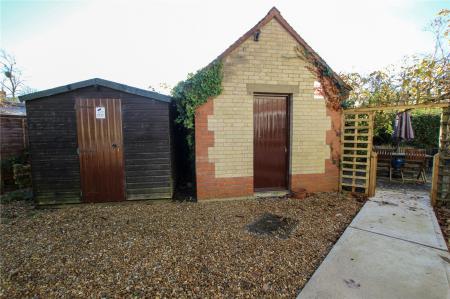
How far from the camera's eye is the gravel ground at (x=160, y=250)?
2531 mm

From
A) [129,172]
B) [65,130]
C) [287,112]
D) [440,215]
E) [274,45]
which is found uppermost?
[274,45]

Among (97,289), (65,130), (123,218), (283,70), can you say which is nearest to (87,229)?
(123,218)

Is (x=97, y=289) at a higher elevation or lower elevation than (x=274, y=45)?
lower

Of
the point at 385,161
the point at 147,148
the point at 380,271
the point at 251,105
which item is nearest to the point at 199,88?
the point at 251,105

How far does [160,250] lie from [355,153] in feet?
18.7

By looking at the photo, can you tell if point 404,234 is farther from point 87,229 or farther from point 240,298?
point 87,229

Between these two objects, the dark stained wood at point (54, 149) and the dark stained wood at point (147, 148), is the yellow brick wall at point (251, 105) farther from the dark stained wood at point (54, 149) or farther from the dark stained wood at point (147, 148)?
the dark stained wood at point (54, 149)

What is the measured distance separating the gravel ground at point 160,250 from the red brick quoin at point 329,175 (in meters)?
0.90

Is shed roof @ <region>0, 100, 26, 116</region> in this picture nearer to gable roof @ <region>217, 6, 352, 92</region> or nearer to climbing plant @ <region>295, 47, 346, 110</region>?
gable roof @ <region>217, 6, 352, 92</region>

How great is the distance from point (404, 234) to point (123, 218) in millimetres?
5512

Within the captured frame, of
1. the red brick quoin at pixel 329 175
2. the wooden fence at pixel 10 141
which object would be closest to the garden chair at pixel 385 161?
the red brick quoin at pixel 329 175

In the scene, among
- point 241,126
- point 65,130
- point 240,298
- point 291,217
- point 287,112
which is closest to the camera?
point 240,298

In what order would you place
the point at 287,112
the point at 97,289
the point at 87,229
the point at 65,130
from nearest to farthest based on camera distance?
the point at 97,289 < the point at 87,229 < the point at 65,130 < the point at 287,112

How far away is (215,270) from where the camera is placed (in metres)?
2.80
